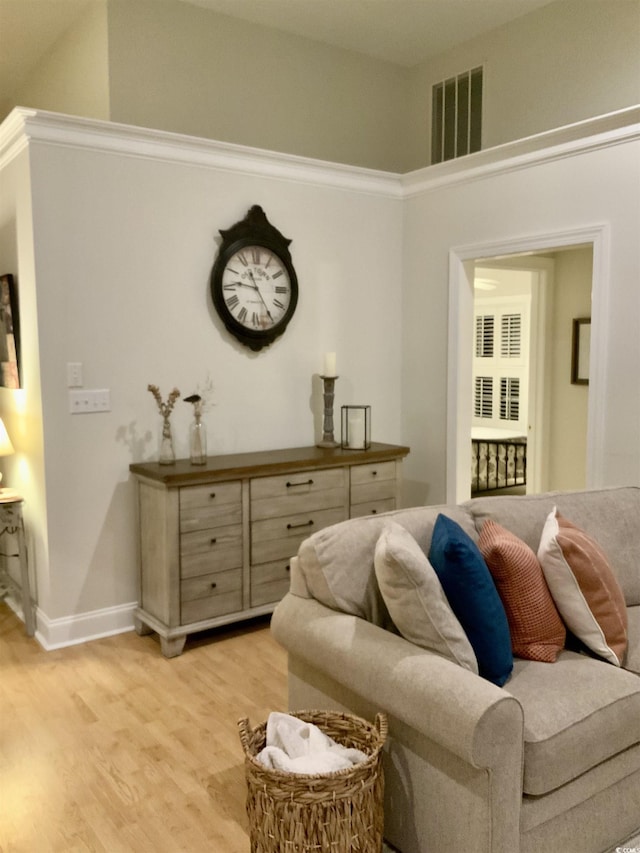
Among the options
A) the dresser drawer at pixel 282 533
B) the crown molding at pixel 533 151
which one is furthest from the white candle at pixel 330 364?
the crown molding at pixel 533 151

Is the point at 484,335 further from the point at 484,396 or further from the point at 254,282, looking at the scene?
the point at 254,282

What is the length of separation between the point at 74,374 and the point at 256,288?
3.61 ft

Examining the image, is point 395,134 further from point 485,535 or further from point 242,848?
point 242,848

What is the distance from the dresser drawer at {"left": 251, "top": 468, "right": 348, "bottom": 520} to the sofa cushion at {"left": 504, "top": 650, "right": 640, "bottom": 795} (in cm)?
173

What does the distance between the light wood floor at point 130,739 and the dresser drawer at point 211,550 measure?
401 millimetres

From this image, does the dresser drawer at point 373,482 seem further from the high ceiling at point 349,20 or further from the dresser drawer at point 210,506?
the high ceiling at point 349,20

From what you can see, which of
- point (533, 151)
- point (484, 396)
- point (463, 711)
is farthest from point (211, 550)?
point (484, 396)

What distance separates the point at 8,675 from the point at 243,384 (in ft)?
6.02

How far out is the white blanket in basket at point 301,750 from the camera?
1.85 m

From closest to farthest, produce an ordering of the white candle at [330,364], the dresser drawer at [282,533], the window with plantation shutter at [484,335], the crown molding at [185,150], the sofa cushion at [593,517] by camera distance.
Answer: the sofa cushion at [593,517], the crown molding at [185,150], the dresser drawer at [282,533], the white candle at [330,364], the window with plantation shutter at [484,335]

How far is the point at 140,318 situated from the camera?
3.65m

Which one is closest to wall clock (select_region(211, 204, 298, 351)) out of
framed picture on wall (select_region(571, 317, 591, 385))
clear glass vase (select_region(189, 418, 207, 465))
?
clear glass vase (select_region(189, 418, 207, 465))

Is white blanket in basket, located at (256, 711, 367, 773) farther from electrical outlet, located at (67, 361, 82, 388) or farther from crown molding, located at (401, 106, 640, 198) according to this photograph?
crown molding, located at (401, 106, 640, 198)

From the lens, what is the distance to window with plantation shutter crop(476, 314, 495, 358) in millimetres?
7441
